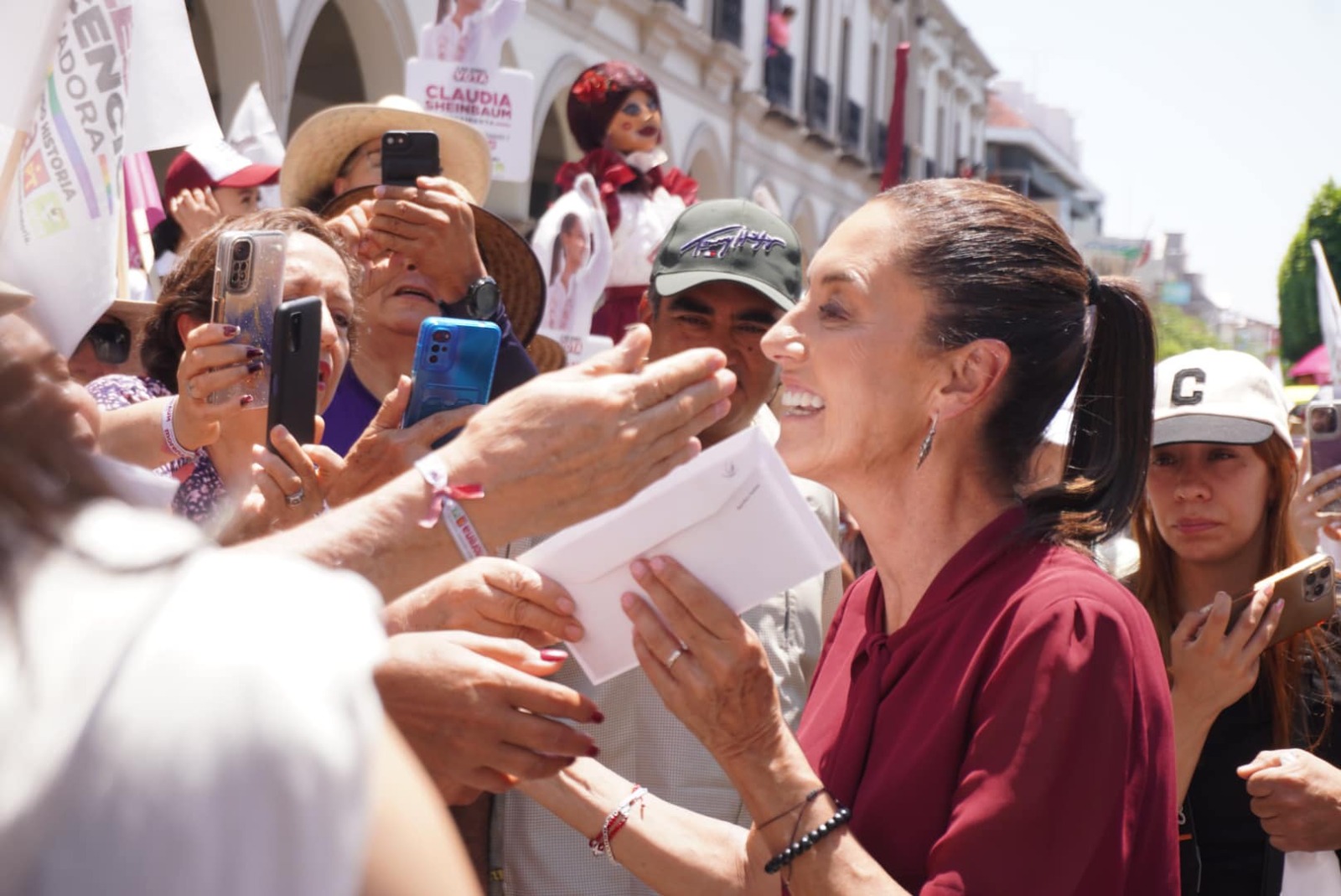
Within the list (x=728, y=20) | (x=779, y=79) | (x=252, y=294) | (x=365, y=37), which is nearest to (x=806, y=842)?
(x=252, y=294)

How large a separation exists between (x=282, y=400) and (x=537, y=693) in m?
0.95

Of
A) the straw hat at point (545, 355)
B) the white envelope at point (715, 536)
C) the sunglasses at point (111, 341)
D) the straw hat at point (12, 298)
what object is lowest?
the straw hat at point (545, 355)

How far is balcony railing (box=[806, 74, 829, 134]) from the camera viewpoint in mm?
25656

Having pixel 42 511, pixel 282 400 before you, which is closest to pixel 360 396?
pixel 282 400

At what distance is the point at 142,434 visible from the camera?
2822 millimetres

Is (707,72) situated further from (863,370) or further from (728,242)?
(863,370)

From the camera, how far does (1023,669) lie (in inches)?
75.9

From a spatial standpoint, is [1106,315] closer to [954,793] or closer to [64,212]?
[954,793]

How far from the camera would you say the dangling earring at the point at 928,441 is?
2322mm

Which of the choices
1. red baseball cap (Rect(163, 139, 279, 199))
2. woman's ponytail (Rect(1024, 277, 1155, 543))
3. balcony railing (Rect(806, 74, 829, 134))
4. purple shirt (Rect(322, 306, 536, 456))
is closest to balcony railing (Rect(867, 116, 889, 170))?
balcony railing (Rect(806, 74, 829, 134))

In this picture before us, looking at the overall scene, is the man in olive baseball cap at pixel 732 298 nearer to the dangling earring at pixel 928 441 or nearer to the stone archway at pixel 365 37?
the dangling earring at pixel 928 441

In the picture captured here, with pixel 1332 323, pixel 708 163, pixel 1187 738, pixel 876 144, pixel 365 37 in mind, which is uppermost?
pixel 365 37

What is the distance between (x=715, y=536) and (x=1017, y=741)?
1.52ft

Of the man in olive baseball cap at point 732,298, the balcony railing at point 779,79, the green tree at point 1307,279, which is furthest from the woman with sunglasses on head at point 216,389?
the green tree at point 1307,279
